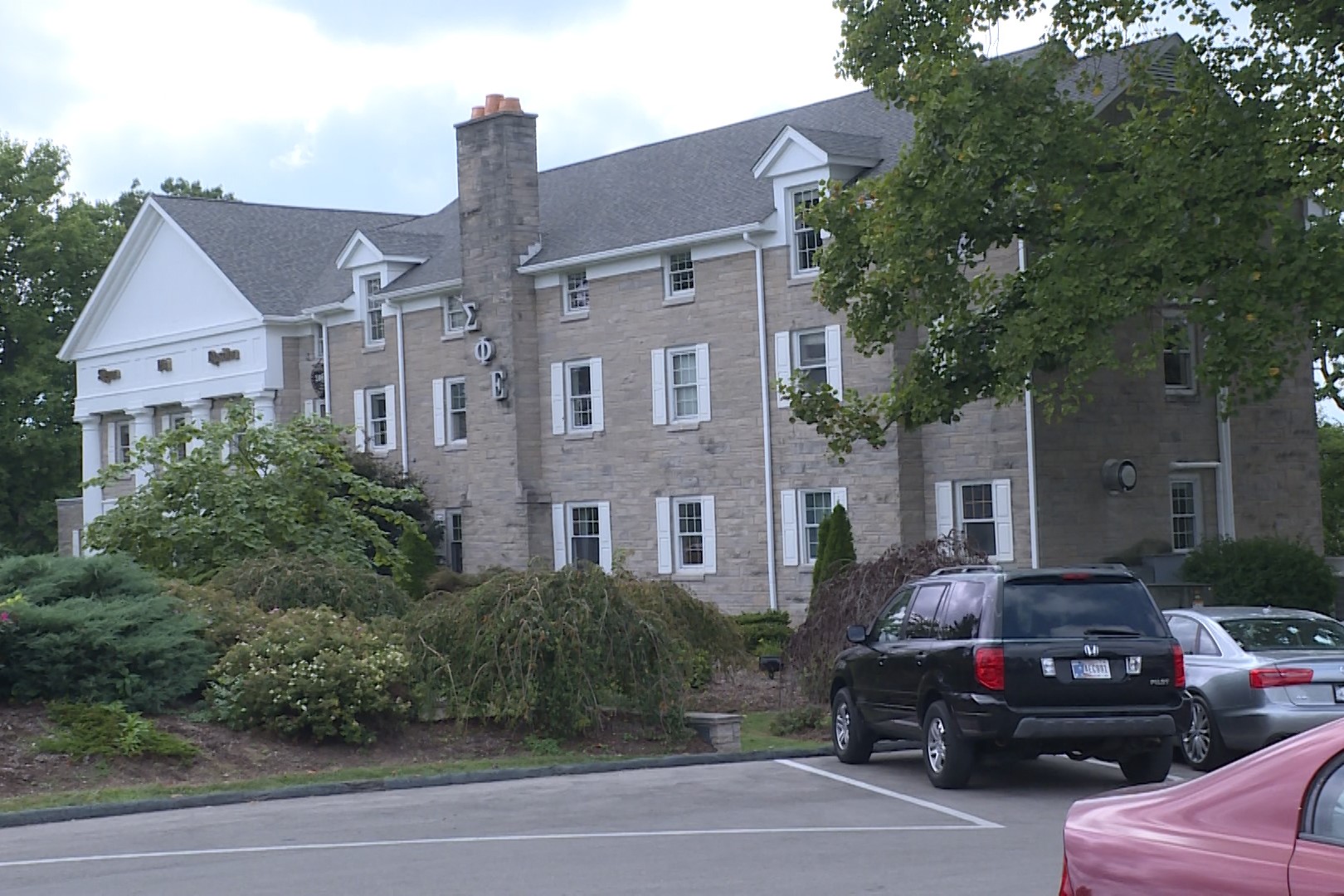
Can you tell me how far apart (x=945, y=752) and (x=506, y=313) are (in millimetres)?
→ 24924

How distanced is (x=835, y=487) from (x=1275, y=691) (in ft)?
57.2

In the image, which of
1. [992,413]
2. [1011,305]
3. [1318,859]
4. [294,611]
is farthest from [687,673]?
[1318,859]

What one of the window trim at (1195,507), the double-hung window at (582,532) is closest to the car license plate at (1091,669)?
the window trim at (1195,507)

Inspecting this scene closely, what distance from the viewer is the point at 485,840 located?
39.2ft

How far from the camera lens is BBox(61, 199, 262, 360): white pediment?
45.9 meters

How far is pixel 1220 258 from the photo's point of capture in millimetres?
22969

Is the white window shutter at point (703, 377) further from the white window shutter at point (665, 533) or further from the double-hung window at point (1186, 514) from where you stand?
the double-hung window at point (1186, 514)

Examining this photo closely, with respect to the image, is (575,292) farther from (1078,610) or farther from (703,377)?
(1078,610)

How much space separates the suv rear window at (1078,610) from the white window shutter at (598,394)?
23203mm

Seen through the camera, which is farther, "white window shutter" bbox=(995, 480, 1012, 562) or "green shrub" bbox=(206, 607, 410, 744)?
"white window shutter" bbox=(995, 480, 1012, 562)

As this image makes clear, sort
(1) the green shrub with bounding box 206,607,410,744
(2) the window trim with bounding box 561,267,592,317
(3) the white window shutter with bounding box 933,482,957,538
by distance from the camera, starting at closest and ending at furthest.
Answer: (1) the green shrub with bounding box 206,607,410,744 < (3) the white window shutter with bounding box 933,482,957,538 < (2) the window trim with bounding box 561,267,592,317

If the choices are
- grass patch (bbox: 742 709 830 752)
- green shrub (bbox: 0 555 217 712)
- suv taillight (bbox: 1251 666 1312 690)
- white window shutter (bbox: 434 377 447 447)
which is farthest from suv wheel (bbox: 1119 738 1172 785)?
white window shutter (bbox: 434 377 447 447)

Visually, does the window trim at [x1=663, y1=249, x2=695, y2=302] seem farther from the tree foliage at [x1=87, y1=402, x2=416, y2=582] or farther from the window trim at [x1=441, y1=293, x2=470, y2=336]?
the tree foliage at [x1=87, y1=402, x2=416, y2=582]

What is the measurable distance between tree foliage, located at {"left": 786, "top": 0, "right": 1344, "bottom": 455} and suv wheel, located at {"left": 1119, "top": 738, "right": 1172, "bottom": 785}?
9.75 m
